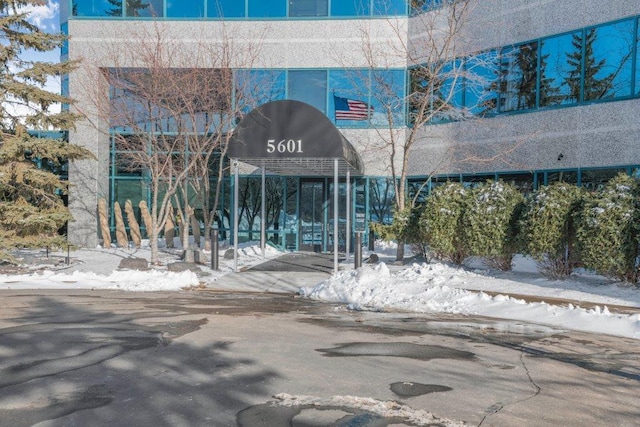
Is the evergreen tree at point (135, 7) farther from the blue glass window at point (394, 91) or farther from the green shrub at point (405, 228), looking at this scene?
the green shrub at point (405, 228)

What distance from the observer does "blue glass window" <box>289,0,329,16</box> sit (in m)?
22.0

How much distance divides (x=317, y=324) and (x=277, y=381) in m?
3.15

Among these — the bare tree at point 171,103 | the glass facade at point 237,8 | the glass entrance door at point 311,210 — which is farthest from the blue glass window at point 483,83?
the bare tree at point 171,103

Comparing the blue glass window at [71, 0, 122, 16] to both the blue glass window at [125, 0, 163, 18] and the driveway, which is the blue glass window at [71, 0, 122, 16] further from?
the driveway

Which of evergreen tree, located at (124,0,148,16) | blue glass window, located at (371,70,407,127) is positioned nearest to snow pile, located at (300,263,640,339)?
blue glass window, located at (371,70,407,127)

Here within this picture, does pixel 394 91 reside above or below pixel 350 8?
below

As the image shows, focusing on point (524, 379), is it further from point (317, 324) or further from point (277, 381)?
point (317, 324)

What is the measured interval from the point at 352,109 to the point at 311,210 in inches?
157

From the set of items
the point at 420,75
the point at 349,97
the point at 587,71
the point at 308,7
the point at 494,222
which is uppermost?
the point at 308,7

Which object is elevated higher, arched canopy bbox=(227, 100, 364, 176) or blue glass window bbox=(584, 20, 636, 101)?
blue glass window bbox=(584, 20, 636, 101)

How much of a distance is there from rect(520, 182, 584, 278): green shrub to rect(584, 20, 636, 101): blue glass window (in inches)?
188

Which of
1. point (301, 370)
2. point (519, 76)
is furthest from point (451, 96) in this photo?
point (301, 370)

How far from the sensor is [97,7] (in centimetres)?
2244

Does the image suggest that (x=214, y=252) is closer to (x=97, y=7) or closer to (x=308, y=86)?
(x=308, y=86)
